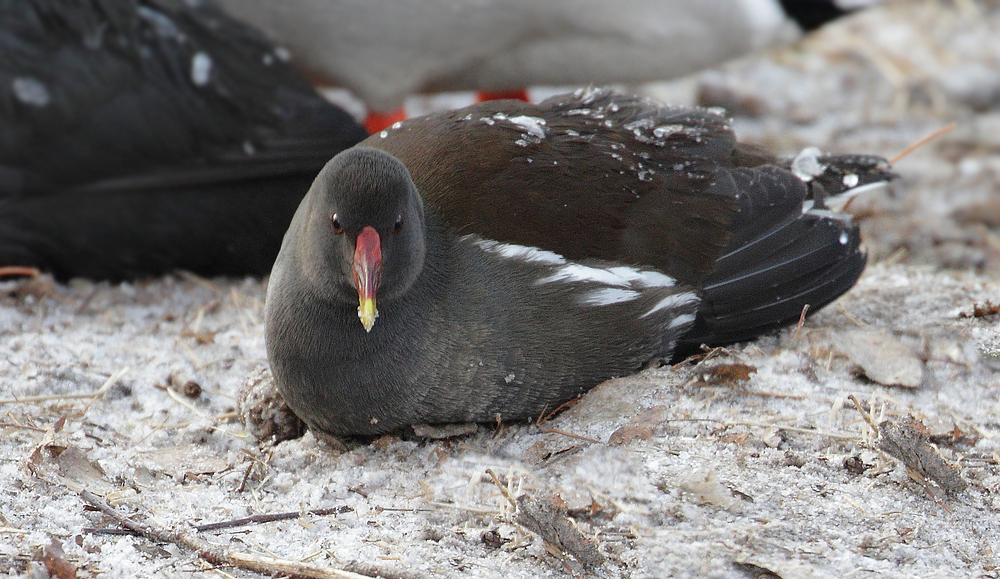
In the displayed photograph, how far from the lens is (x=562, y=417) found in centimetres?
304

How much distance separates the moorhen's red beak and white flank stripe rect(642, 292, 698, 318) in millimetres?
845

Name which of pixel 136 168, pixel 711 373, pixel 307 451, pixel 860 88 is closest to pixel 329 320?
pixel 307 451

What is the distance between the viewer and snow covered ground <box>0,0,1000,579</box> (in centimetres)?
236

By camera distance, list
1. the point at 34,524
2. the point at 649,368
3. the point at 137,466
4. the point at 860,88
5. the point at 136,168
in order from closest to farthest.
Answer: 1. the point at 34,524
2. the point at 137,466
3. the point at 649,368
4. the point at 136,168
5. the point at 860,88

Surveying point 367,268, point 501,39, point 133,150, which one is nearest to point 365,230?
point 367,268

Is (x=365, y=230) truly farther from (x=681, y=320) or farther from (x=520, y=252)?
(x=681, y=320)

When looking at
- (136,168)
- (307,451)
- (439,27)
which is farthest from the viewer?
(439,27)

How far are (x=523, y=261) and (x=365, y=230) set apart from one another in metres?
0.50

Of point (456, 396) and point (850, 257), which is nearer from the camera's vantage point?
point (456, 396)

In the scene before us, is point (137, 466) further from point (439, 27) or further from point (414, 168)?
point (439, 27)

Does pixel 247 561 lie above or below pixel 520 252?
below

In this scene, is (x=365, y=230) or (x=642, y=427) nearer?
(x=365, y=230)

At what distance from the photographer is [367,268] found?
266 cm

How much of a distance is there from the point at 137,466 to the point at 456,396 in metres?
0.83
